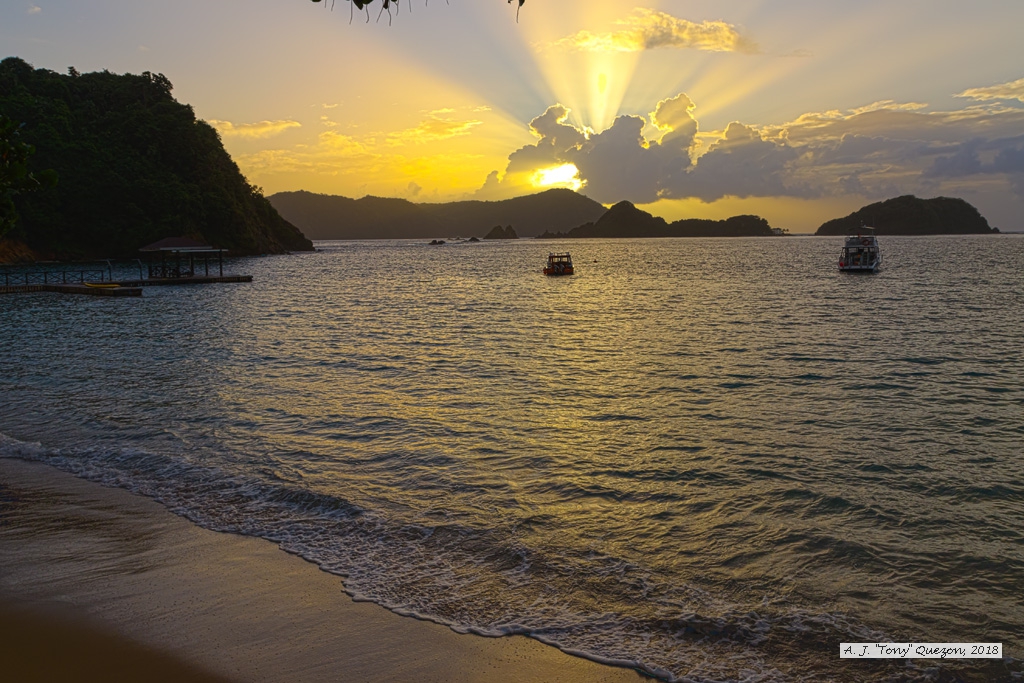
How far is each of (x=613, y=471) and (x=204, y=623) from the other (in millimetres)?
7312

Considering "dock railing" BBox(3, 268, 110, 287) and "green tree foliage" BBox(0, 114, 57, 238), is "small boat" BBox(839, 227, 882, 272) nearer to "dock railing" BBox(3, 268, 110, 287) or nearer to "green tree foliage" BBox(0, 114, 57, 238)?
"dock railing" BBox(3, 268, 110, 287)

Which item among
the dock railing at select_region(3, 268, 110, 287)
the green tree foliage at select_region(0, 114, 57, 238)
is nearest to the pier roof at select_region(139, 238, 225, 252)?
the dock railing at select_region(3, 268, 110, 287)

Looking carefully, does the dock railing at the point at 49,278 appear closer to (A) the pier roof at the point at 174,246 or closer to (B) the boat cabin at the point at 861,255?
(A) the pier roof at the point at 174,246

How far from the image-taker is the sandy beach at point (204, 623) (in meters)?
5.69

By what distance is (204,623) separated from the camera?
6.44 m

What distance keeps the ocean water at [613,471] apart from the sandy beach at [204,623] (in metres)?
0.45

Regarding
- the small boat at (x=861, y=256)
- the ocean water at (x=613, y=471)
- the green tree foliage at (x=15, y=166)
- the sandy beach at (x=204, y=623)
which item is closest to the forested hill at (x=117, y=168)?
the ocean water at (x=613, y=471)

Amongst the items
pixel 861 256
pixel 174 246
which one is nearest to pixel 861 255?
pixel 861 256

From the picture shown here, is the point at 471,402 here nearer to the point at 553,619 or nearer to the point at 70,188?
the point at 553,619

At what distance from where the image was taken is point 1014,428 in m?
14.9

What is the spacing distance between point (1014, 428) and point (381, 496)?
45.9ft

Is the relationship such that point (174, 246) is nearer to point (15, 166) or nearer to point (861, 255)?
point (15, 166)

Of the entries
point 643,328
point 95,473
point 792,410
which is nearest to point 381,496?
point 95,473

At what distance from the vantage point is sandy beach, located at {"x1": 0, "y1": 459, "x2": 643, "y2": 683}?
569 cm
